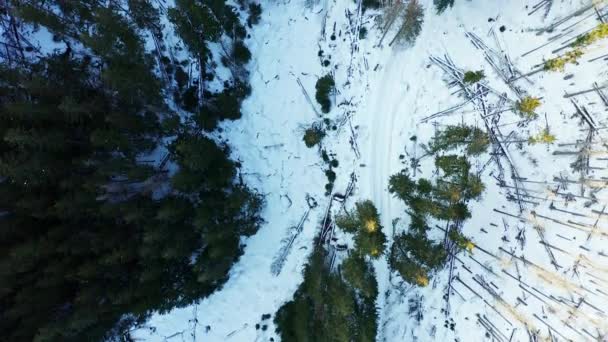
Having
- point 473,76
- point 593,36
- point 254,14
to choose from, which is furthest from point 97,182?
point 593,36

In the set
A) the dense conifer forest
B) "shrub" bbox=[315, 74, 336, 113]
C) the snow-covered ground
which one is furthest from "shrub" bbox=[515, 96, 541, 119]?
the dense conifer forest

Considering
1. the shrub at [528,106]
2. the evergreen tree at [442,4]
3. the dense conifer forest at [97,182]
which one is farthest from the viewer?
the shrub at [528,106]

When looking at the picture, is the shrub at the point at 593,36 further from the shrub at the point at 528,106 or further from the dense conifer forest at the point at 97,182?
the dense conifer forest at the point at 97,182

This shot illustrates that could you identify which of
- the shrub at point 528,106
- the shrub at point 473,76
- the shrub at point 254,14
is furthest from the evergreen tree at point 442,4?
the shrub at point 254,14

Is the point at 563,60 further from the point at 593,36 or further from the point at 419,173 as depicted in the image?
the point at 419,173

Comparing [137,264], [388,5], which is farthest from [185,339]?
[388,5]

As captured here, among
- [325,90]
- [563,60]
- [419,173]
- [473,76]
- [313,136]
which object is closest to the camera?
[563,60]

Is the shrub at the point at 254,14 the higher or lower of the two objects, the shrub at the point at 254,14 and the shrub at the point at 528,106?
the higher
